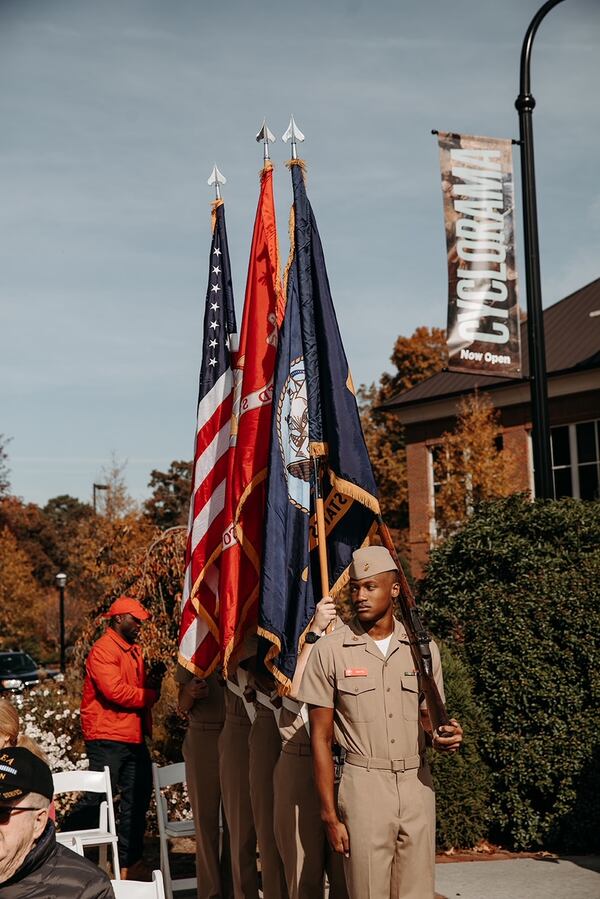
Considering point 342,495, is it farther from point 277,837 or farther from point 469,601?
point 469,601

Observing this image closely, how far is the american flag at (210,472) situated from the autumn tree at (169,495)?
1890 inches

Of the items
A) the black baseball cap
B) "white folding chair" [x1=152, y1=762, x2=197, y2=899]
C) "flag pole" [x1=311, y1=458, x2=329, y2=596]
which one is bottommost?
"white folding chair" [x1=152, y1=762, x2=197, y2=899]

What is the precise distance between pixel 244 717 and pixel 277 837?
96 centimetres

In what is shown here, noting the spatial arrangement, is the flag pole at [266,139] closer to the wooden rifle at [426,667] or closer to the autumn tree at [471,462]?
the wooden rifle at [426,667]

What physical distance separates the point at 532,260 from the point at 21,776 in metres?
7.14

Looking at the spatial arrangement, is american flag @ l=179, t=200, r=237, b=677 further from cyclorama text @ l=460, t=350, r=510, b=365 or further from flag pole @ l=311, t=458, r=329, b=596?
cyclorama text @ l=460, t=350, r=510, b=365

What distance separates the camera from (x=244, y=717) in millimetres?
6129

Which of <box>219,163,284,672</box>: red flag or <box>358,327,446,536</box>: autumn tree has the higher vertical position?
<box>358,327,446,536</box>: autumn tree

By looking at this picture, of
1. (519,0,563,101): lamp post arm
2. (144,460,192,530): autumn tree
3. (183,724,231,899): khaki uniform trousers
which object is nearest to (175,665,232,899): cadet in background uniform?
(183,724,231,899): khaki uniform trousers

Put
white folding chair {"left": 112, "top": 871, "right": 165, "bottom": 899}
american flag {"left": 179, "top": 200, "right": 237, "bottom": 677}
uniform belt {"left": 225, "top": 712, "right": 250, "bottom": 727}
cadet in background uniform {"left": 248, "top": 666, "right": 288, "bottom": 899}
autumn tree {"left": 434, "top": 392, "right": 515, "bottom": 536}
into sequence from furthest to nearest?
autumn tree {"left": 434, "top": 392, "right": 515, "bottom": 536} → american flag {"left": 179, "top": 200, "right": 237, "bottom": 677} → uniform belt {"left": 225, "top": 712, "right": 250, "bottom": 727} → cadet in background uniform {"left": 248, "top": 666, "right": 288, "bottom": 899} → white folding chair {"left": 112, "top": 871, "right": 165, "bottom": 899}

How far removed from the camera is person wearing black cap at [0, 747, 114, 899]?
290 centimetres

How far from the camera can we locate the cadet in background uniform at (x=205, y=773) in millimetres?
6512

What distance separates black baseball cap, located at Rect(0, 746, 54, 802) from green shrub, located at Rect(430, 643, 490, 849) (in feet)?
15.1

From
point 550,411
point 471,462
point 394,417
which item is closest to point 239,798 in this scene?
point 471,462
